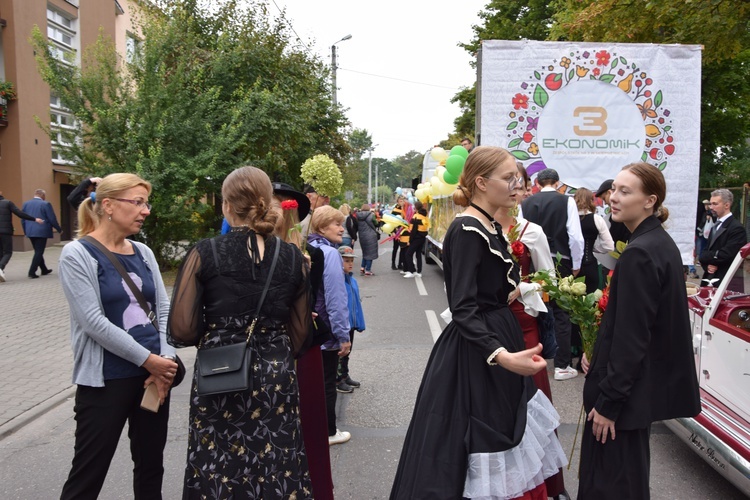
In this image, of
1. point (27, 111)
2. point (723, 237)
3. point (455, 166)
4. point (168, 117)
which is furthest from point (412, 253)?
point (27, 111)

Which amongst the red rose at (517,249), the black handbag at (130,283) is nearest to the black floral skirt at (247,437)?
the black handbag at (130,283)

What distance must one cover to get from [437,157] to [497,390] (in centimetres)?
901

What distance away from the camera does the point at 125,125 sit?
12828 mm

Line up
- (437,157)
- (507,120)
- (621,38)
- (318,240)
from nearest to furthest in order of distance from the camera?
1. (318,240)
2. (507,120)
3. (437,157)
4. (621,38)

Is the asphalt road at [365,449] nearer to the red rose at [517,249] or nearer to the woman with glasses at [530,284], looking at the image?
the woman with glasses at [530,284]

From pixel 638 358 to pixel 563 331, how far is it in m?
3.60

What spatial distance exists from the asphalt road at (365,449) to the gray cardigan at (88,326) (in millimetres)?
1327

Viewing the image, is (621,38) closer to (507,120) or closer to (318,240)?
(507,120)

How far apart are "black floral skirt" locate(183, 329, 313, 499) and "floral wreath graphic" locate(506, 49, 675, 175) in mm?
5676

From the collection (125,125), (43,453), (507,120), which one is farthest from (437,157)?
(43,453)

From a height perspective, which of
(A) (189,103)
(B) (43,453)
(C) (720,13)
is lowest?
(B) (43,453)

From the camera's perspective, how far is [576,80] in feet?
24.8

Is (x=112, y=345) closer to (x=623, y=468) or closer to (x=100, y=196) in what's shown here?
(x=100, y=196)

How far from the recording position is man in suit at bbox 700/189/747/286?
7062 millimetres
